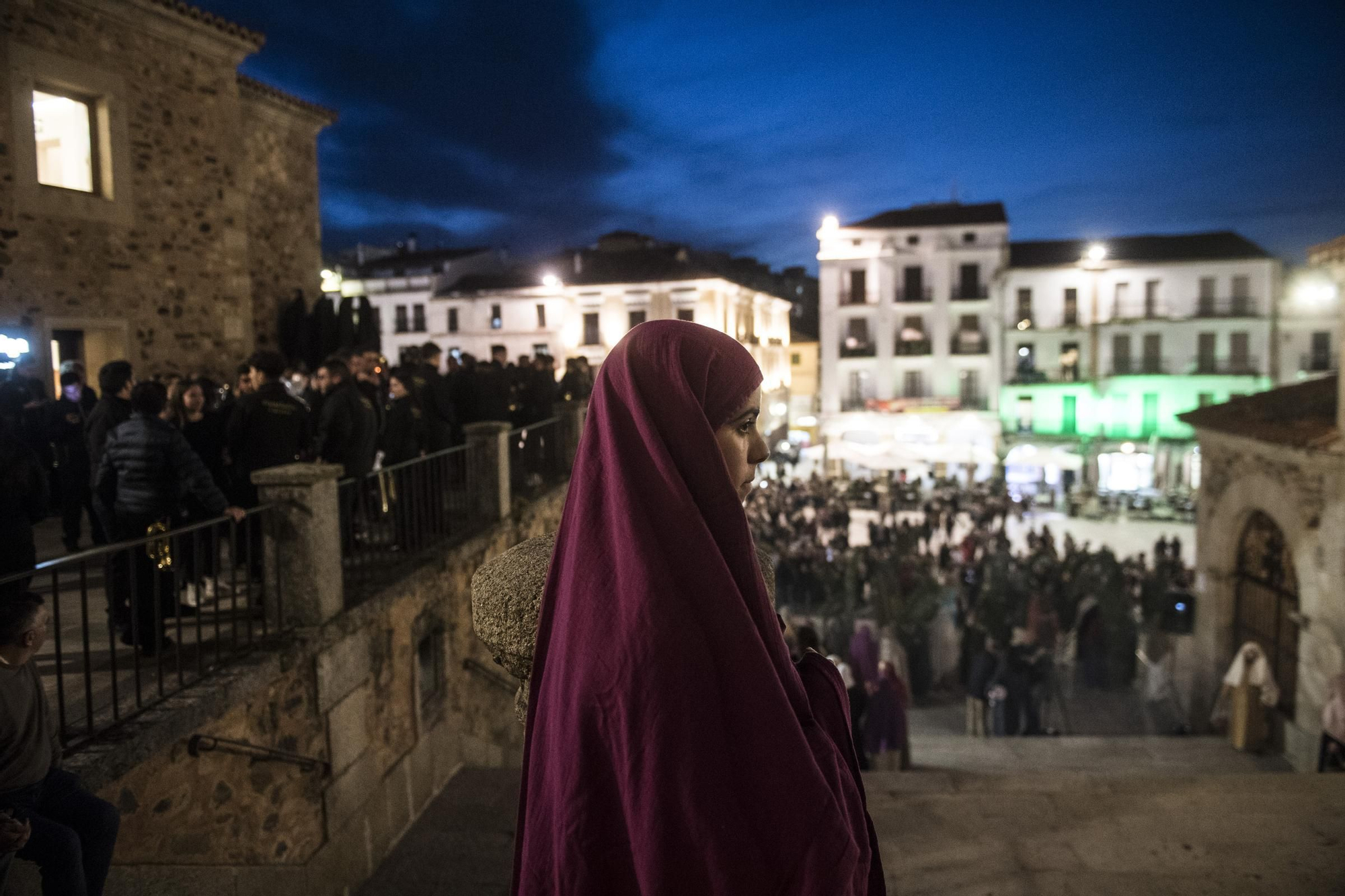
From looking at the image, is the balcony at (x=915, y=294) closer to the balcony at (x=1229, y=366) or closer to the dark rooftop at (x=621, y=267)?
the dark rooftop at (x=621, y=267)

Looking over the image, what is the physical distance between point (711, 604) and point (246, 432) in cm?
616

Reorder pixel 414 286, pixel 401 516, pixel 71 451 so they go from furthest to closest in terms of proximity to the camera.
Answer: pixel 414 286 → pixel 401 516 → pixel 71 451

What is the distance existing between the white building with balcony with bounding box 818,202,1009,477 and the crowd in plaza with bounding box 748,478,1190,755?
21293 mm

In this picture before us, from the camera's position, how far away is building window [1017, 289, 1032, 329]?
38.2m

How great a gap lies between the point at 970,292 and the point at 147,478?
3822cm

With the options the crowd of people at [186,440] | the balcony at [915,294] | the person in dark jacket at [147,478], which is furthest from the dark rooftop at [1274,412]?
the balcony at [915,294]

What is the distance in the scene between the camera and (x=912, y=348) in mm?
39312

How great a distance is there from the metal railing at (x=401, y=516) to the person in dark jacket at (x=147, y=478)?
1.19 metres

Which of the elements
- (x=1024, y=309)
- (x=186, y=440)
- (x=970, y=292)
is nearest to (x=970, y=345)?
(x=970, y=292)

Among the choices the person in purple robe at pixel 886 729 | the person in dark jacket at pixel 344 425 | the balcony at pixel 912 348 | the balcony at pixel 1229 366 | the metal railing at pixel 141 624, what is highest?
the balcony at pixel 912 348

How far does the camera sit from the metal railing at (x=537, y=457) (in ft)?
35.7

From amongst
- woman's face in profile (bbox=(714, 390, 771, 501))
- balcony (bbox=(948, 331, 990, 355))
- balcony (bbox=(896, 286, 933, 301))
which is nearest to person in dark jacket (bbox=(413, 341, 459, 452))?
woman's face in profile (bbox=(714, 390, 771, 501))

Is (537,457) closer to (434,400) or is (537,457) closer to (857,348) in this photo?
(434,400)

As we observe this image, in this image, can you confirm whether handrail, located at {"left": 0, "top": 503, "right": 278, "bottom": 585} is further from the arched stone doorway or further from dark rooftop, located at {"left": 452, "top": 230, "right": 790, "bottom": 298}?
dark rooftop, located at {"left": 452, "top": 230, "right": 790, "bottom": 298}
